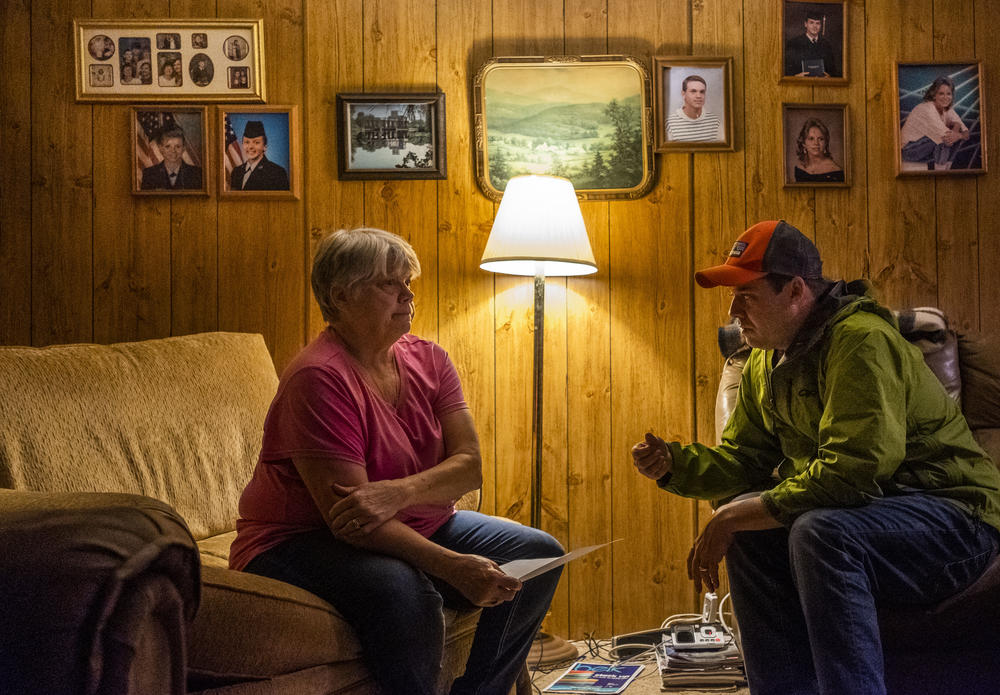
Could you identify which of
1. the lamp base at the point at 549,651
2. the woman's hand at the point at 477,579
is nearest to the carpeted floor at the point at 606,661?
the lamp base at the point at 549,651

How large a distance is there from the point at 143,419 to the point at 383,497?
2.73 ft

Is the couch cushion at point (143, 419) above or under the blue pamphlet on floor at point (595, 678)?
above

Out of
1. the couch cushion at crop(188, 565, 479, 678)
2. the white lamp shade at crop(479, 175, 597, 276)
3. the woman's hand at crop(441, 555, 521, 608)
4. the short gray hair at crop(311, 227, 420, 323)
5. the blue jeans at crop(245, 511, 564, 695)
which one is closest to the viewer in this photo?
A: the couch cushion at crop(188, 565, 479, 678)

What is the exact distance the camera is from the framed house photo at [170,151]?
8.80 feet

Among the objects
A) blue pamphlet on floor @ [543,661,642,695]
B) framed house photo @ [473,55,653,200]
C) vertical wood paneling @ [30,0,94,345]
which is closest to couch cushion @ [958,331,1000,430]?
framed house photo @ [473,55,653,200]

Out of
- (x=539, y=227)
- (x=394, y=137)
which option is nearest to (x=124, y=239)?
(x=394, y=137)

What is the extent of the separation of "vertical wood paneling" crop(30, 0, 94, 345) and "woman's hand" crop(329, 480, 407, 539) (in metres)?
1.58

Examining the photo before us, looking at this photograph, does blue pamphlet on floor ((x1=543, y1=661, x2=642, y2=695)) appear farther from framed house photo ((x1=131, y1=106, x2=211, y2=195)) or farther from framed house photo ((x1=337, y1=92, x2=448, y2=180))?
framed house photo ((x1=131, y1=106, x2=211, y2=195))

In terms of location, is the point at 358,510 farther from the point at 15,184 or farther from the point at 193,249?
the point at 15,184

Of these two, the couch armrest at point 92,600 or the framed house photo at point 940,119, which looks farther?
the framed house photo at point 940,119

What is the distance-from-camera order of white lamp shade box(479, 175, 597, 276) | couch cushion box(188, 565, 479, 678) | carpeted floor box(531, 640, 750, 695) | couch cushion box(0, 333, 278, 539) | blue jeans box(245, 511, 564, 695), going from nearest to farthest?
couch cushion box(188, 565, 479, 678), blue jeans box(245, 511, 564, 695), couch cushion box(0, 333, 278, 539), carpeted floor box(531, 640, 750, 695), white lamp shade box(479, 175, 597, 276)

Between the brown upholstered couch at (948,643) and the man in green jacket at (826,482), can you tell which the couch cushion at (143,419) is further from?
the brown upholstered couch at (948,643)

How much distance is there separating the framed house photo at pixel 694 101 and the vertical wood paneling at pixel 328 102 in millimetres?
952

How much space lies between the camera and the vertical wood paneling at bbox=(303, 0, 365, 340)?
270cm
